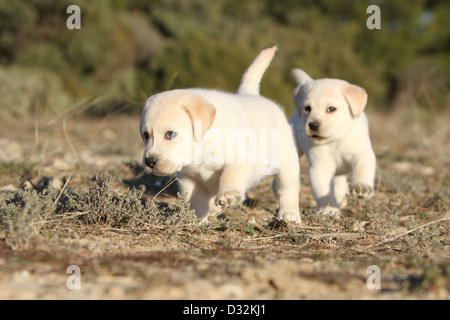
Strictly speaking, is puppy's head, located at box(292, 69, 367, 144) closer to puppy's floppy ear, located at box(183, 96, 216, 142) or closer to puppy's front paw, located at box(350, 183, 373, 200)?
puppy's front paw, located at box(350, 183, 373, 200)

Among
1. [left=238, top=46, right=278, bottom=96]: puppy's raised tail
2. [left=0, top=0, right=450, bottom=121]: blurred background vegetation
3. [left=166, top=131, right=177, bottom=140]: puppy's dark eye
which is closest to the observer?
[left=166, top=131, right=177, bottom=140]: puppy's dark eye

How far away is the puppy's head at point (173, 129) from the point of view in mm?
3181

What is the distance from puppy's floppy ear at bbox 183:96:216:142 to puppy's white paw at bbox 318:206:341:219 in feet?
3.82

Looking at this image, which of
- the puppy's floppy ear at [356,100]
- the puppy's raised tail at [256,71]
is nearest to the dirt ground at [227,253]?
the puppy's floppy ear at [356,100]

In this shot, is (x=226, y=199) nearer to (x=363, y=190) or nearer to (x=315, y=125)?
(x=363, y=190)

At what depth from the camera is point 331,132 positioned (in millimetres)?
4348

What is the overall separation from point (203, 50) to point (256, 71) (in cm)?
866

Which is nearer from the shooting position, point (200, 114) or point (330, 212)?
point (200, 114)

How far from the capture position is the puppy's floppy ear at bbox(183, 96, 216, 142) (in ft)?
10.5

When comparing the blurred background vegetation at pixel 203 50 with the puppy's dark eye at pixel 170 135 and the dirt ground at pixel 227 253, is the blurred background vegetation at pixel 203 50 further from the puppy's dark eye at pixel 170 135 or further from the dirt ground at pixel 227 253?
the dirt ground at pixel 227 253

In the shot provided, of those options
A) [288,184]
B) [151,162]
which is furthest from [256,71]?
[151,162]

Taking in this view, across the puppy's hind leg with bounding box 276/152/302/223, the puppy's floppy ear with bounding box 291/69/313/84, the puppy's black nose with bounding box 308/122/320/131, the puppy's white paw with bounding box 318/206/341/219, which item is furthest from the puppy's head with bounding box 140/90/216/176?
the puppy's floppy ear with bounding box 291/69/313/84

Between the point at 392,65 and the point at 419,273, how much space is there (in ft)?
72.0
